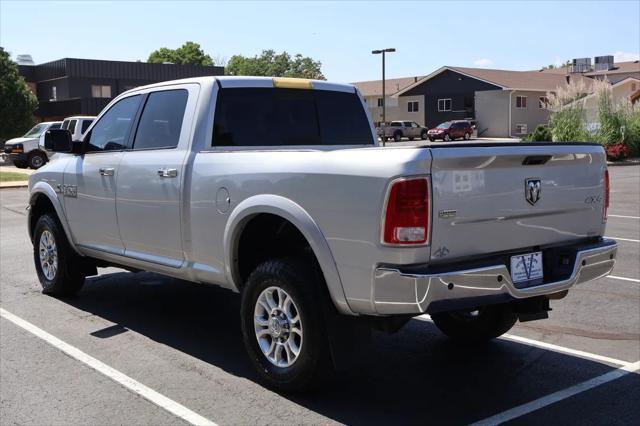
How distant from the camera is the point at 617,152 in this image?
30.5 m

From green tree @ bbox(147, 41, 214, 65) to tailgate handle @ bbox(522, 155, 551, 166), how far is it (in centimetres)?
10829

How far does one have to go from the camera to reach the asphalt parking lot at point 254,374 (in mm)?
4105

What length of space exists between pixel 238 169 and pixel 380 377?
5.70ft

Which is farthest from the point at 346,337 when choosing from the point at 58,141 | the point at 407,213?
the point at 58,141

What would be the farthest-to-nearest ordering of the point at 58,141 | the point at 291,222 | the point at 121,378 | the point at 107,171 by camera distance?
the point at 58,141 → the point at 107,171 → the point at 121,378 → the point at 291,222

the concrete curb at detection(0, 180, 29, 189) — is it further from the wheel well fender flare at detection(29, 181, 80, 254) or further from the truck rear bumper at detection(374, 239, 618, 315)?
the truck rear bumper at detection(374, 239, 618, 315)

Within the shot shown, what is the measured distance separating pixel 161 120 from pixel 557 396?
12.0ft

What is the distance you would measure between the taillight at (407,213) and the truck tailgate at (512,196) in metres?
0.06

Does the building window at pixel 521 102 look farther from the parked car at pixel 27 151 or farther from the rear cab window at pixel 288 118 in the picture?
the rear cab window at pixel 288 118

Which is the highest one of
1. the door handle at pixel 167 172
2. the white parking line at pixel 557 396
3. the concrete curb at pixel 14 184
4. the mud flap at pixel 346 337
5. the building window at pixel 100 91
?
the building window at pixel 100 91

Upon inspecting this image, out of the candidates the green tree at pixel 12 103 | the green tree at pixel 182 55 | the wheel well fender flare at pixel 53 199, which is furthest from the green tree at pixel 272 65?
the wheel well fender flare at pixel 53 199

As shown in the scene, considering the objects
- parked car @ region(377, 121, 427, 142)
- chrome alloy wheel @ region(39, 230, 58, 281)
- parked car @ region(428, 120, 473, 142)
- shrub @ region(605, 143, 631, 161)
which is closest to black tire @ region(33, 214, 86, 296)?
chrome alloy wheel @ region(39, 230, 58, 281)

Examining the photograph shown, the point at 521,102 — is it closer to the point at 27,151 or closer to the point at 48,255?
the point at 27,151

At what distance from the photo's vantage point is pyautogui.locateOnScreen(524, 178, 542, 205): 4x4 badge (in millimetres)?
4090
